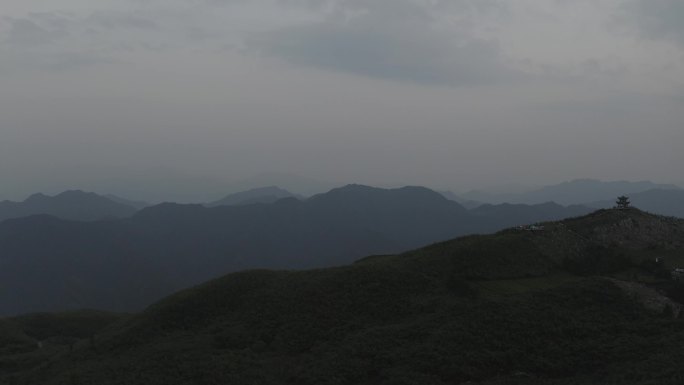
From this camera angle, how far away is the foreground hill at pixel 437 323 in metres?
27.3

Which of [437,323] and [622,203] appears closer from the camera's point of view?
[437,323]

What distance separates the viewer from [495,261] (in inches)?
1758

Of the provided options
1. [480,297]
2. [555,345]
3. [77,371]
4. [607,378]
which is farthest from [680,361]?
[77,371]

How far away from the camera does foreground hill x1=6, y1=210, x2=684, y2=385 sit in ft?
89.5

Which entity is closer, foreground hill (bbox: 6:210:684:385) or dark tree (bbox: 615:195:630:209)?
foreground hill (bbox: 6:210:684:385)

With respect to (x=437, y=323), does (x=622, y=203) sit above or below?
above

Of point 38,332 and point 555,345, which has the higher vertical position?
point 555,345

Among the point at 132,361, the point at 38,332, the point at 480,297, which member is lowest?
the point at 38,332

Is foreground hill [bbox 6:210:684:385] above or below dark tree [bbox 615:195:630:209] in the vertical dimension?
below

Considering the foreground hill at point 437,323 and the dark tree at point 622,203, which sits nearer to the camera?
the foreground hill at point 437,323

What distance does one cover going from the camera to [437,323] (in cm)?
3297

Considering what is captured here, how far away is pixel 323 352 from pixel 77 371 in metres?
16.5

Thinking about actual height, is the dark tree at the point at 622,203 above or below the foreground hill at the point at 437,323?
above

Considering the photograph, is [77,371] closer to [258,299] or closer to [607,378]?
[258,299]
